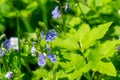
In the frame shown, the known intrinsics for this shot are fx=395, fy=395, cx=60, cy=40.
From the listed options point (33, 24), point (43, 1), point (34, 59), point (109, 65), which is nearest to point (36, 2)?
point (43, 1)

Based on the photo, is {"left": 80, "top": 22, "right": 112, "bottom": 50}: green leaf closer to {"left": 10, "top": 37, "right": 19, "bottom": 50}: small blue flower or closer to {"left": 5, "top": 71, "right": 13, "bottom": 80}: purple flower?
{"left": 5, "top": 71, "right": 13, "bottom": 80}: purple flower

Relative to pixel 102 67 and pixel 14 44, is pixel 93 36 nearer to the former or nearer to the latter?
pixel 102 67

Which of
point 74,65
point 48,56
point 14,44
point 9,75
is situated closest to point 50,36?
point 48,56

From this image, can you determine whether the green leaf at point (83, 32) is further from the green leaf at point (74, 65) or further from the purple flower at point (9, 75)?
the purple flower at point (9, 75)

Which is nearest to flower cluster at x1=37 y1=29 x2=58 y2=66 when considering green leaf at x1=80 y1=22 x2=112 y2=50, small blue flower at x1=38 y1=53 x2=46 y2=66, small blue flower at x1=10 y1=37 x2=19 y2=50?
small blue flower at x1=38 y1=53 x2=46 y2=66

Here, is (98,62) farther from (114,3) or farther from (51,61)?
(114,3)

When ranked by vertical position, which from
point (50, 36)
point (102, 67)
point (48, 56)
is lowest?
point (102, 67)

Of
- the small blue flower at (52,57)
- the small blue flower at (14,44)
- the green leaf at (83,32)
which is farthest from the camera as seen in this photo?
the small blue flower at (14,44)

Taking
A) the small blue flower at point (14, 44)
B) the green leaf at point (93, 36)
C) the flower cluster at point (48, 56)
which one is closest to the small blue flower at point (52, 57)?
the flower cluster at point (48, 56)
